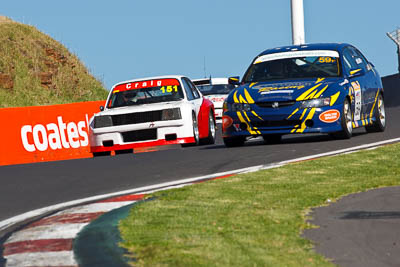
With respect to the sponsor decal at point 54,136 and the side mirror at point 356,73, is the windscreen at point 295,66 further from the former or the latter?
the sponsor decal at point 54,136

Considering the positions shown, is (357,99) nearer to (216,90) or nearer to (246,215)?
(246,215)

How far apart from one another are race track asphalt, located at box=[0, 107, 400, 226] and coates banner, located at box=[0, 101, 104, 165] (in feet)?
13.6

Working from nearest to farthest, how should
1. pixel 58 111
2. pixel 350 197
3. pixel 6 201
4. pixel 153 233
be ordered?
pixel 153 233
pixel 350 197
pixel 6 201
pixel 58 111

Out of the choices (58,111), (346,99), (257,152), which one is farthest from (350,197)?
(58,111)

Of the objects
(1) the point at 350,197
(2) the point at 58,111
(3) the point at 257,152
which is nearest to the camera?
(1) the point at 350,197

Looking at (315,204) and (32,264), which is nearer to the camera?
(32,264)

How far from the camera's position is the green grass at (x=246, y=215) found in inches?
219

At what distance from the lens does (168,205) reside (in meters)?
7.80

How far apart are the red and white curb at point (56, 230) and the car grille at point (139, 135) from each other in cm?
615

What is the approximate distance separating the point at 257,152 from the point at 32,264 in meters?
7.94

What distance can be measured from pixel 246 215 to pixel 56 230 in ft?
4.60

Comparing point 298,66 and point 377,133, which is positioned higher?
point 298,66

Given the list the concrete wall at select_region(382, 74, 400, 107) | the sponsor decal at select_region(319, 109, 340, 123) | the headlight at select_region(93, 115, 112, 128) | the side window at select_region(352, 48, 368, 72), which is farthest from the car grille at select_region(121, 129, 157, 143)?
the concrete wall at select_region(382, 74, 400, 107)

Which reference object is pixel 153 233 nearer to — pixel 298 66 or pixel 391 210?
pixel 391 210
